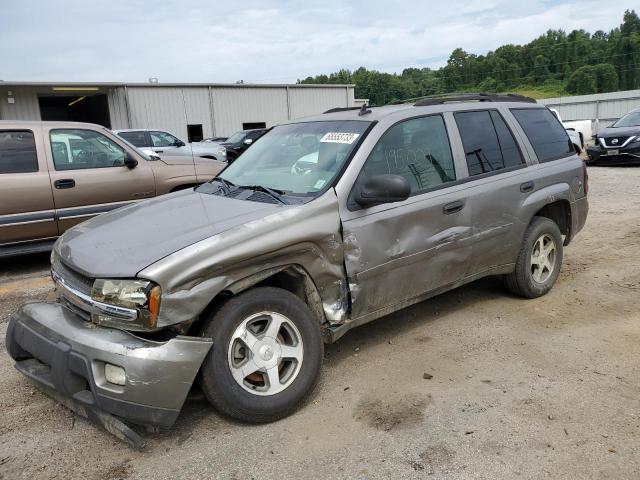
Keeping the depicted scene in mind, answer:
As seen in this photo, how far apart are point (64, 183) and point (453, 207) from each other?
4.79 meters

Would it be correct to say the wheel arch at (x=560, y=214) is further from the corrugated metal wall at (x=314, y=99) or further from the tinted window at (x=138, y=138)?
the corrugated metal wall at (x=314, y=99)

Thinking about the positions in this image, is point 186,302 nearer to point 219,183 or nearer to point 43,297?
point 219,183

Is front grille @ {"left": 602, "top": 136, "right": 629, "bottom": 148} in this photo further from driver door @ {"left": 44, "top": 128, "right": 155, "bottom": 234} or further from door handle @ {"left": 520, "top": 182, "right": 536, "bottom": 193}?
driver door @ {"left": 44, "top": 128, "right": 155, "bottom": 234}

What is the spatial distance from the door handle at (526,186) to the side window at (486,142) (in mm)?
186

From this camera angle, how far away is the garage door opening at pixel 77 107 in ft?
92.1

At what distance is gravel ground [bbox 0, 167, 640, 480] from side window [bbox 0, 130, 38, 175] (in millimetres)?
3032

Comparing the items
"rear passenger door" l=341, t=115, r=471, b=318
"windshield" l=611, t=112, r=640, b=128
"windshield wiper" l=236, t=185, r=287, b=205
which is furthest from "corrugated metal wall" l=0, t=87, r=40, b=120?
"rear passenger door" l=341, t=115, r=471, b=318

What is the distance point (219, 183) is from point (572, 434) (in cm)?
295

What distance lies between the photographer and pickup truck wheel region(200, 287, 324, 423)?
9.31 ft

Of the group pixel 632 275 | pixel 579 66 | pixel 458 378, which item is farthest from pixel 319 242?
pixel 579 66

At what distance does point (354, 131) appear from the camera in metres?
3.80

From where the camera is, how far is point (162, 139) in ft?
58.2

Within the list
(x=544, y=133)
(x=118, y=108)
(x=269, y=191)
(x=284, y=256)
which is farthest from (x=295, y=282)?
(x=118, y=108)

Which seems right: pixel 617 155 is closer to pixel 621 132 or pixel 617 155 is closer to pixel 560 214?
pixel 621 132
